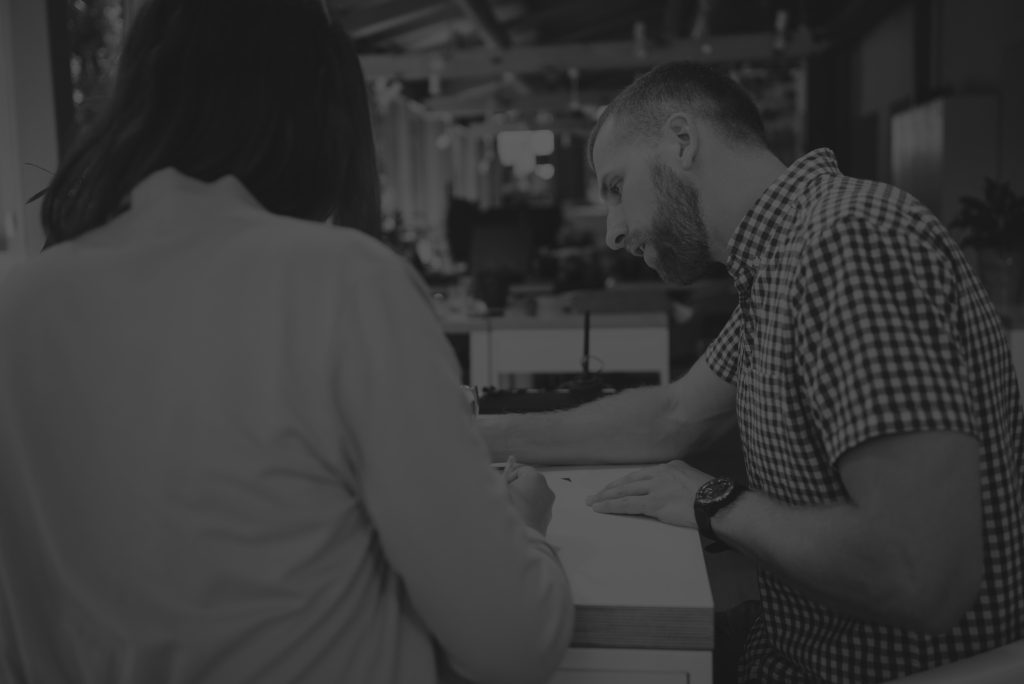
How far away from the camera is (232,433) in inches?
28.8

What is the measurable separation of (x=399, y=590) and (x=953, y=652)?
2.28 ft

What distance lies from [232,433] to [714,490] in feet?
2.28

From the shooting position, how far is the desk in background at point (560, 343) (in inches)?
149

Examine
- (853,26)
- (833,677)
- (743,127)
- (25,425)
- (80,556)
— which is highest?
(853,26)

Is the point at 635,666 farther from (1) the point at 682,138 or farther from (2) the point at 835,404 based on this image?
(1) the point at 682,138

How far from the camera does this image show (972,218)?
4.79m

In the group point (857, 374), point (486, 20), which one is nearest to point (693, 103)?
point (857, 374)

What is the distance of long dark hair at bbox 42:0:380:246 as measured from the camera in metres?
0.82

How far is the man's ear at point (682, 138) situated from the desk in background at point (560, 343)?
7.75 feet

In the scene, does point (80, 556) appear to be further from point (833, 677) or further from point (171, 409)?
point (833, 677)

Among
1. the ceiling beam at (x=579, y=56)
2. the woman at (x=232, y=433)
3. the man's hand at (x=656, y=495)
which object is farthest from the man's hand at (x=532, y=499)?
the ceiling beam at (x=579, y=56)

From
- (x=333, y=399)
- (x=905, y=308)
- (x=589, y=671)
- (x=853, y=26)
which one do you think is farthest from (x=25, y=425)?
(x=853, y=26)

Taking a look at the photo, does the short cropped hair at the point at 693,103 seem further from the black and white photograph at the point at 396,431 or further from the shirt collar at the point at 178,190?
the shirt collar at the point at 178,190

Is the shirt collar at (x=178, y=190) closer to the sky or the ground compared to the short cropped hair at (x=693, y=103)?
closer to the ground
